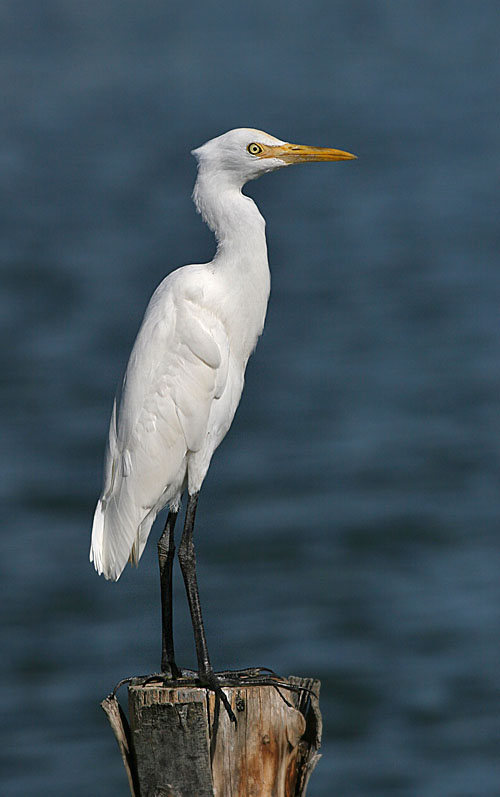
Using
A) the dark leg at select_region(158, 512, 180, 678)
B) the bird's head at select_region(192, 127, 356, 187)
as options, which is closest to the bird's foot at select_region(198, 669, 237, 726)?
the dark leg at select_region(158, 512, 180, 678)

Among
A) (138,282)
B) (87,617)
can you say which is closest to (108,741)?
(87,617)

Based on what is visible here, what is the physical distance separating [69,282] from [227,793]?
1487 cm

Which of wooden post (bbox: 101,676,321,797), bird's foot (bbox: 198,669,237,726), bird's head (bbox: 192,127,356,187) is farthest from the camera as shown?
bird's head (bbox: 192,127,356,187)

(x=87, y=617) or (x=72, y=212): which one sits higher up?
(x=72, y=212)

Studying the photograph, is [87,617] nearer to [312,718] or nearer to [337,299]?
[337,299]

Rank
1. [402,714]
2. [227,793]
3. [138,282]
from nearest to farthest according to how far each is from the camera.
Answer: [227,793] → [402,714] → [138,282]

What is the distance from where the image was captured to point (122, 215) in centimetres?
1928

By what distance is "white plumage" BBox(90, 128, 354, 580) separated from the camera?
12.2 feet

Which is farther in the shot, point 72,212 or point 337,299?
point 72,212

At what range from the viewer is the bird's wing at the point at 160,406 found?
3.73m

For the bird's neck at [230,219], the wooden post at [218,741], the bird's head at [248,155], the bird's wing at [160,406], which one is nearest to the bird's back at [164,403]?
the bird's wing at [160,406]

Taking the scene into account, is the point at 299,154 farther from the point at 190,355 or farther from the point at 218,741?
the point at 218,741

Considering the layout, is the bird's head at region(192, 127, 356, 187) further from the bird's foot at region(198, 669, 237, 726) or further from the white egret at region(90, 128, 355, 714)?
the bird's foot at region(198, 669, 237, 726)

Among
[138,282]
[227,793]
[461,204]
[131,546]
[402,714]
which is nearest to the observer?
[227,793]
